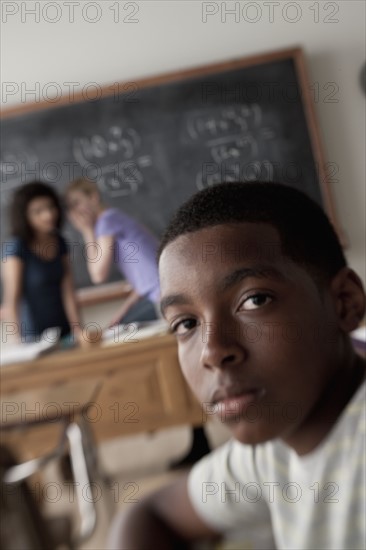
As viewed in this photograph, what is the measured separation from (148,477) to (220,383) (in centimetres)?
183

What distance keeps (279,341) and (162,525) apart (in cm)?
29

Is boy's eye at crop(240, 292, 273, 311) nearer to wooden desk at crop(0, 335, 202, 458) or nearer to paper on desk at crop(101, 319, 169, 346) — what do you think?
wooden desk at crop(0, 335, 202, 458)

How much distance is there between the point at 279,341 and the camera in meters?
0.41

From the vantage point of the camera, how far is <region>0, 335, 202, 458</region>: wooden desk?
1760 millimetres

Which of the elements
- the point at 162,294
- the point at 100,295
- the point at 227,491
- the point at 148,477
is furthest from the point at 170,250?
the point at 100,295

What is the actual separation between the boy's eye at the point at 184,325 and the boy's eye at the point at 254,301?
46 mm

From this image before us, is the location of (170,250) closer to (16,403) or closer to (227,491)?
(227,491)

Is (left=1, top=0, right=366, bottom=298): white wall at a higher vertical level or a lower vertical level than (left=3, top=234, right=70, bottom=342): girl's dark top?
higher

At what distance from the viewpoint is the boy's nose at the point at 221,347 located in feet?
1.32

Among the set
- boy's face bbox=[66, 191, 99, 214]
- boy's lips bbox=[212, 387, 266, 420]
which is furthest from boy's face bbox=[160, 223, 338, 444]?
boy's face bbox=[66, 191, 99, 214]

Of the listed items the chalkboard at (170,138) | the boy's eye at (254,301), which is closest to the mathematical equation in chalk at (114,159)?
the chalkboard at (170,138)

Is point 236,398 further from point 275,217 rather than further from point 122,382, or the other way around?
point 122,382

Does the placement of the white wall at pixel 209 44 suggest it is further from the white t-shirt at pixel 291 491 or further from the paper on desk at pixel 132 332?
the white t-shirt at pixel 291 491

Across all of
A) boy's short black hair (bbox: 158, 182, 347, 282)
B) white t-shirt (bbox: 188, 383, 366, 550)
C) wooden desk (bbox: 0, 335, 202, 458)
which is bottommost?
wooden desk (bbox: 0, 335, 202, 458)
